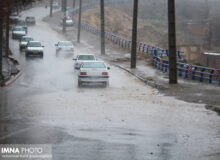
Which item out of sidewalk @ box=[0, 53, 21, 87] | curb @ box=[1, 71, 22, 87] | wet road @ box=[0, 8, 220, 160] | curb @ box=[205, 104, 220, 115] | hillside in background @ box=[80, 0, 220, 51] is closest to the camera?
wet road @ box=[0, 8, 220, 160]

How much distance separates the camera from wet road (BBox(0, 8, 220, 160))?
1022cm

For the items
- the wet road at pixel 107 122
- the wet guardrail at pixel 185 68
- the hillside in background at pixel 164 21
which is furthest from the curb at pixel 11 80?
the hillside in background at pixel 164 21

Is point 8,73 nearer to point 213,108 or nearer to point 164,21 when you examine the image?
point 213,108

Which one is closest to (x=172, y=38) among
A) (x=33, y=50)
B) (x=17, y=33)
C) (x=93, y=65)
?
(x=93, y=65)

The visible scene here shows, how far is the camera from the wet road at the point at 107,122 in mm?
10219

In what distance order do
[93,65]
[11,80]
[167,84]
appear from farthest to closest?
[11,80] → [93,65] → [167,84]

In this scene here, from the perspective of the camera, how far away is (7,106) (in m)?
17.2

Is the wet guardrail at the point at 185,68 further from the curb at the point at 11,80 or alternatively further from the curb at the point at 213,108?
the curb at the point at 11,80

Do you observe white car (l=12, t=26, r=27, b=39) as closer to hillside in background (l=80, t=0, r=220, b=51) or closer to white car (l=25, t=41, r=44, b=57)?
white car (l=25, t=41, r=44, b=57)

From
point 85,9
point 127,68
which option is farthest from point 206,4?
point 127,68

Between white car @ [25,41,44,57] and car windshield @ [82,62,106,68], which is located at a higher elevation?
white car @ [25,41,44,57]

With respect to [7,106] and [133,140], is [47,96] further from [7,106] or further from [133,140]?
[133,140]

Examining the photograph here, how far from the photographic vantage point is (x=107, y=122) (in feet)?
45.5

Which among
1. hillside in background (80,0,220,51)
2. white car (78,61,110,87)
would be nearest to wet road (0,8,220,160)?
white car (78,61,110,87)
